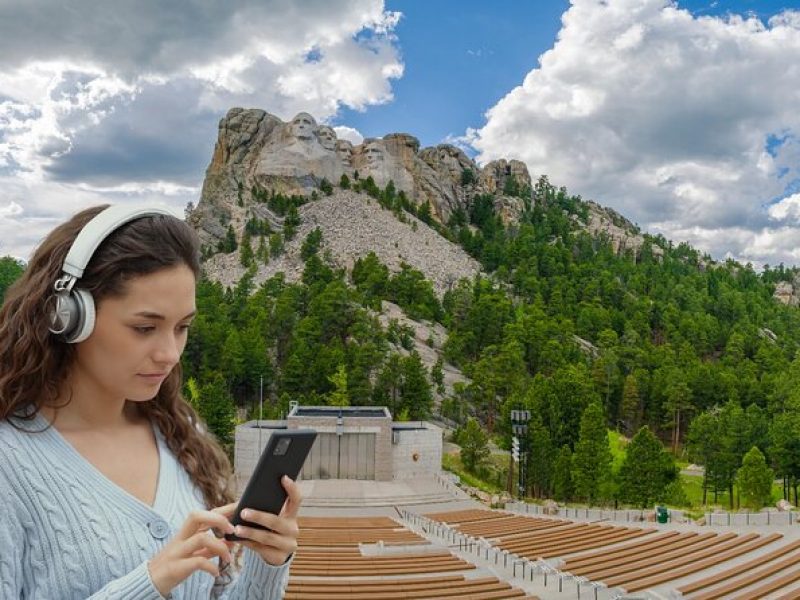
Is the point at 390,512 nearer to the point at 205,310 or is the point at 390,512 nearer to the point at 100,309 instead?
the point at 100,309

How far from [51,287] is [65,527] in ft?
2.27

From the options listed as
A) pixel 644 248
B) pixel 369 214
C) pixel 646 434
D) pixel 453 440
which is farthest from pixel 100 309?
pixel 644 248

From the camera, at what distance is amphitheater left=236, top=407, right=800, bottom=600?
477 inches

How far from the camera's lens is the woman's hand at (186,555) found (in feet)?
5.19

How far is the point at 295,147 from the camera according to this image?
300 feet

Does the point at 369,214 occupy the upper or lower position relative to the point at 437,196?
lower

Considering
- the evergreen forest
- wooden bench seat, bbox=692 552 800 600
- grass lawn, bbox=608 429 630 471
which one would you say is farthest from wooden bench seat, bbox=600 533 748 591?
grass lawn, bbox=608 429 630 471

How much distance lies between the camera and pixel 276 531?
185 centimetres

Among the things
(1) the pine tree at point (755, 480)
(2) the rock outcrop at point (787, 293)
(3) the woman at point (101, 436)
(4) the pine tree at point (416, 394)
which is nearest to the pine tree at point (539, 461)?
(1) the pine tree at point (755, 480)

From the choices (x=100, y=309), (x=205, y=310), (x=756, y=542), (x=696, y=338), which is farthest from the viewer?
(x=696, y=338)

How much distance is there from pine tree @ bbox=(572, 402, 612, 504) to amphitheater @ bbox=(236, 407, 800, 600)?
4823 mm

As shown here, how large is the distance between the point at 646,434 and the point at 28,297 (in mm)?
29965

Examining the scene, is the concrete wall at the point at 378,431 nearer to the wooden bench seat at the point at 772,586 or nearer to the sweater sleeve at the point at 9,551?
the wooden bench seat at the point at 772,586

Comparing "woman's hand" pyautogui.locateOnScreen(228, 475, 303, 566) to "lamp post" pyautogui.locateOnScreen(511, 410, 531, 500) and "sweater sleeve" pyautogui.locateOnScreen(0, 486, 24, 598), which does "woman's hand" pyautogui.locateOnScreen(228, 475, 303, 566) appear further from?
"lamp post" pyautogui.locateOnScreen(511, 410, 531, 500)
